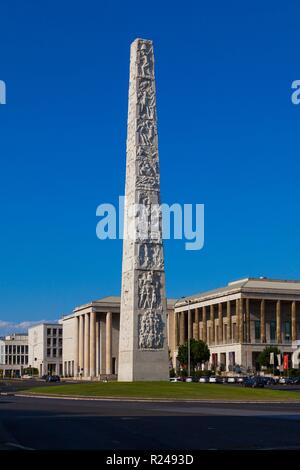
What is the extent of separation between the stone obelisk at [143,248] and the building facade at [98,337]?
81.0 m

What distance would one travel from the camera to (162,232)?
2120 inches

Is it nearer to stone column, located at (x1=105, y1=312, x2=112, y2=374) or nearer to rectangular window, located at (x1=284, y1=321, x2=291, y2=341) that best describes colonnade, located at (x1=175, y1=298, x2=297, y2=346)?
rectangular window, located at (x1=284, y1=321, x2=291, y2=341)

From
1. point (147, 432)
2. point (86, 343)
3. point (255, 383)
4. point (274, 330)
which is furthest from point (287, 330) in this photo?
point (147, 432)

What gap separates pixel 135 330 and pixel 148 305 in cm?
182

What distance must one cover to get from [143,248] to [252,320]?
81719mm

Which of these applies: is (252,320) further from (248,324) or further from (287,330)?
(287,330)

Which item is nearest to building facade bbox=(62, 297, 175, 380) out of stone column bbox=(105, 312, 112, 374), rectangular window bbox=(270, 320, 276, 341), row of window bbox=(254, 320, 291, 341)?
stone column bbox=(105, 312, 112, 374)

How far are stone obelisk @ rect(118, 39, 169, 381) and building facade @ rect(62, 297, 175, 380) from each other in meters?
81.0

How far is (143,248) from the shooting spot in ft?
174

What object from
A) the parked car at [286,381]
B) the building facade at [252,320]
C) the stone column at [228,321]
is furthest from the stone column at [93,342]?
the parked car at [286,381]

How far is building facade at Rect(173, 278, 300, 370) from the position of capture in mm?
128875

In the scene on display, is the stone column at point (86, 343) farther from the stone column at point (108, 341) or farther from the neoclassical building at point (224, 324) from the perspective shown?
the stone column at point (108, 341)

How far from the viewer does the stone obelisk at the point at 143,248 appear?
173ft
